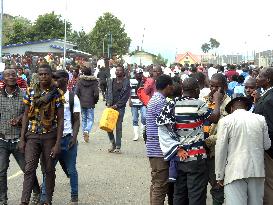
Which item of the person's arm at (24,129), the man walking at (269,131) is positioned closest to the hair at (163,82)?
the man walking at (269,131)

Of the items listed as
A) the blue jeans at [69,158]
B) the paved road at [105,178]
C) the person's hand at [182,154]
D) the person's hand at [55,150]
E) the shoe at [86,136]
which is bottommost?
the paved road at [105,178]

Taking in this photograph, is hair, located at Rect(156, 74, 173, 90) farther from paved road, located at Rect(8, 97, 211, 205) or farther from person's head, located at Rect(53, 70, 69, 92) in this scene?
paved road, located at Rect(8, 97, 211, 205)

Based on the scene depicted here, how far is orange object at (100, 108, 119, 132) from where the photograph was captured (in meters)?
11.6

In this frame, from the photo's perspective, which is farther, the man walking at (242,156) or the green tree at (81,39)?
the green tree at (81,39)

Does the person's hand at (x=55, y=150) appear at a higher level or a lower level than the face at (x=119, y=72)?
lower

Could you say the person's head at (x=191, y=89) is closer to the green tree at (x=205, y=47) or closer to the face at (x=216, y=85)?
the face at (x=216, y=85)

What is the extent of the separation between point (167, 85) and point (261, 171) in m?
1.79

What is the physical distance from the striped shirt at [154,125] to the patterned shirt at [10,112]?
177 centimetres

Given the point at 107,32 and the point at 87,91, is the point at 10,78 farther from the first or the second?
the point at 107,32

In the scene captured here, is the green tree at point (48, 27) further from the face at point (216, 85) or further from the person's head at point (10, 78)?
the face at point (216, 85)

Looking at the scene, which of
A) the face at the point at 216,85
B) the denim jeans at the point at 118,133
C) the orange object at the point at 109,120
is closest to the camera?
the face at the point at 216,85

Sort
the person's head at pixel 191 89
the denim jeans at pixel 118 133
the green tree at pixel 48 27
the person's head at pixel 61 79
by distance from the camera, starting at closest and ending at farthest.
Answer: the person's head at pixel 191 89, the person's head at pixel 61 79, the denim jeans at pixel 118 133, the green tree at pixel 48 27

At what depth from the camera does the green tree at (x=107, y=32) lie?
79.5 meters

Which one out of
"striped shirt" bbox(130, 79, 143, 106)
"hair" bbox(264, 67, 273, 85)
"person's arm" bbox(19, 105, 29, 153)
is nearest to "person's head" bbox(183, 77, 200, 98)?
"hair" bbox(264, 67, 273, 85)
